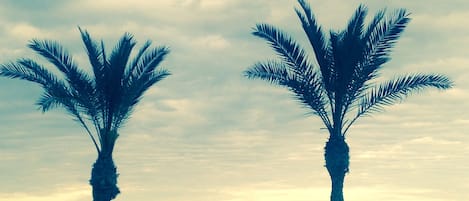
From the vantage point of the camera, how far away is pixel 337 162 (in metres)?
28.4

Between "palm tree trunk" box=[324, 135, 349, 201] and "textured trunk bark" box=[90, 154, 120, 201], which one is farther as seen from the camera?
→ "textured trunk bark" box=[90, 154, 120, 201]

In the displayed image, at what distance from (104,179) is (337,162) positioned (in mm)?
9662

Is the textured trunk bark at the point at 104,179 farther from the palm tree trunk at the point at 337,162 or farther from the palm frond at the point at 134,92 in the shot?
the palm tree trunk at the point at 337,162

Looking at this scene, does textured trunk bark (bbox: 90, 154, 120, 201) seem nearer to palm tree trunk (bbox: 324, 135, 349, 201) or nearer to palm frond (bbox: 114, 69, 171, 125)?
palm frond (bbox: 114, 69, 171, 125)

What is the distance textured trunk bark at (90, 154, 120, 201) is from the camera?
29939 mm

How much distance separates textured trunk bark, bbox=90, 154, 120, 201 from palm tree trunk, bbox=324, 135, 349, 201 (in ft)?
29.4

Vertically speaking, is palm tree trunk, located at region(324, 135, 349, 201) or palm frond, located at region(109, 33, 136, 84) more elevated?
palm frond, located at region(109, 33, 136, 84)

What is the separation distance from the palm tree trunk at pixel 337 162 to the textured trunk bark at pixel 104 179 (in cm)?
896

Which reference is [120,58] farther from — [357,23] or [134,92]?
[357,23]

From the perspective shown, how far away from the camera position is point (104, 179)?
98.2ft

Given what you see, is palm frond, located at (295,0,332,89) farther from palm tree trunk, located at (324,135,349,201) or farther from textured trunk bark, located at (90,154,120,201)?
textured trunk bark, located at (90,154,120,201)

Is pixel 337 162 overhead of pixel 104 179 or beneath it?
overhead

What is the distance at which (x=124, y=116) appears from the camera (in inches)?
1197

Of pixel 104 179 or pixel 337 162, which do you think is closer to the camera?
pixel 337 162
